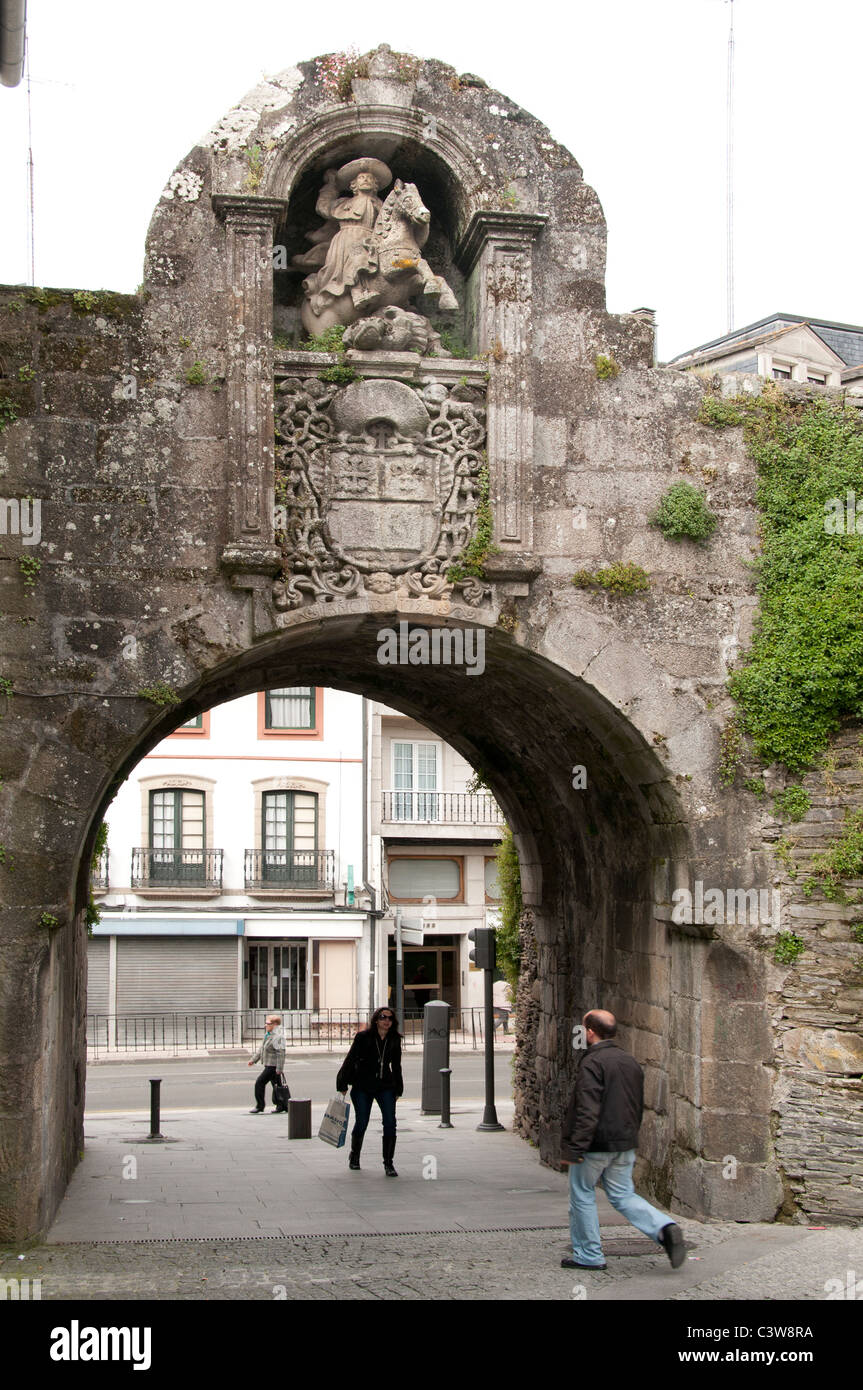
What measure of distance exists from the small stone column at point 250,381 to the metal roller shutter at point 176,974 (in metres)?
18.1

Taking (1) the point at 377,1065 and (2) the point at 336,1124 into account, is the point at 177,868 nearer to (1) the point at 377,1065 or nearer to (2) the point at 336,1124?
(2) the point at 336,1124

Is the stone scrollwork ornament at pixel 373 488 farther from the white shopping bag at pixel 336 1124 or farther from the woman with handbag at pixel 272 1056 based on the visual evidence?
the woman with handbag at pixel 272 1056

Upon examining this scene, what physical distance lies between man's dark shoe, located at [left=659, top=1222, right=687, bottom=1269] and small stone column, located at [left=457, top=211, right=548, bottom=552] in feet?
12.6

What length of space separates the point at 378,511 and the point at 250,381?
105 cm

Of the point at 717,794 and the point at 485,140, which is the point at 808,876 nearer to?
the point at 717,794

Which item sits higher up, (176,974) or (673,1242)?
(673,1242)

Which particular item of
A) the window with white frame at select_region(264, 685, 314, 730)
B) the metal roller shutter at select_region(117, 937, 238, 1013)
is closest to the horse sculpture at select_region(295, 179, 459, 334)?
the metal roller shutter at select_region(117, 937, 238, 1013)

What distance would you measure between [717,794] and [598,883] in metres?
2.07

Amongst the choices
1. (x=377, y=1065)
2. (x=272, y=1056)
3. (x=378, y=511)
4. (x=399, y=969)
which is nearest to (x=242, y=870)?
(x=399, y=969)

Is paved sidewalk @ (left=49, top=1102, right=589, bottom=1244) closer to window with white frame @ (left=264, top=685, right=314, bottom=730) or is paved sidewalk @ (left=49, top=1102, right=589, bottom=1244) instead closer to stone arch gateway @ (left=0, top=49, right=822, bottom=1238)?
stone arch gateway @ (left=0, top=49, right=822, bottom=1238)

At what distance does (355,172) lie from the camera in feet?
28.4

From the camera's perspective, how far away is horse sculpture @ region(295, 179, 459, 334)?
856 centimetres

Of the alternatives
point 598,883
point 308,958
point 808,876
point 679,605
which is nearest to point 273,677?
point 598,883

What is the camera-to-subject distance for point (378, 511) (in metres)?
8.26
